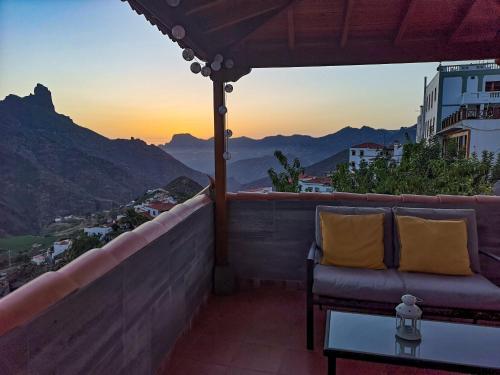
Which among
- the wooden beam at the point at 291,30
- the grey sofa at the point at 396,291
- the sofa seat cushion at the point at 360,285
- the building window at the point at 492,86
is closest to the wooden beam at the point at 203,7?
the wooden beam at the point at 291,30

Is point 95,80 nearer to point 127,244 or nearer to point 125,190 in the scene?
point 125,190

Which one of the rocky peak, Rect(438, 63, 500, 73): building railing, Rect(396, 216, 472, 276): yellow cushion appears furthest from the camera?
Rect(438, 63, 500, 73): building railing

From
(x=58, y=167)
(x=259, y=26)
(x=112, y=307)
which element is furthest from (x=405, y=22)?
(x=58, y=167)

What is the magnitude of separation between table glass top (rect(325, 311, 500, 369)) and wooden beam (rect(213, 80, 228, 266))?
1.67 metres

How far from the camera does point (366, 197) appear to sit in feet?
11.9

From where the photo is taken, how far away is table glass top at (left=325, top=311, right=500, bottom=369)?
1.87 meters

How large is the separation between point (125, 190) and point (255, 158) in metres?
2.15

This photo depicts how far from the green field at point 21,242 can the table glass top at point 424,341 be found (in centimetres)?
180

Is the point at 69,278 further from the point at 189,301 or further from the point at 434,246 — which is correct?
the point at 434,246

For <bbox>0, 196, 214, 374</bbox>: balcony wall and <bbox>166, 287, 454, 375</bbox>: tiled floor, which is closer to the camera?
<bbox>0, 196, 214, 374</bbox>: balcony wall

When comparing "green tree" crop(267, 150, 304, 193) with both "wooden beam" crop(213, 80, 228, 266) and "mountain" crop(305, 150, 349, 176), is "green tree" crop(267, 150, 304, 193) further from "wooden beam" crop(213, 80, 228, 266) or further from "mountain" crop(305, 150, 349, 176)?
"wooden beam" crop(213, 80, 228, 266)

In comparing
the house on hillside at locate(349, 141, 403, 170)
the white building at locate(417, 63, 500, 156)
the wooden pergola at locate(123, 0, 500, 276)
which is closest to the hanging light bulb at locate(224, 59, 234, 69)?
the wooden pergola at locate(123, 0, 500, 276)

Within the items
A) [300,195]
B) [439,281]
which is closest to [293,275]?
[300,195]

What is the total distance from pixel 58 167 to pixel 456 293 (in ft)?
15.7
